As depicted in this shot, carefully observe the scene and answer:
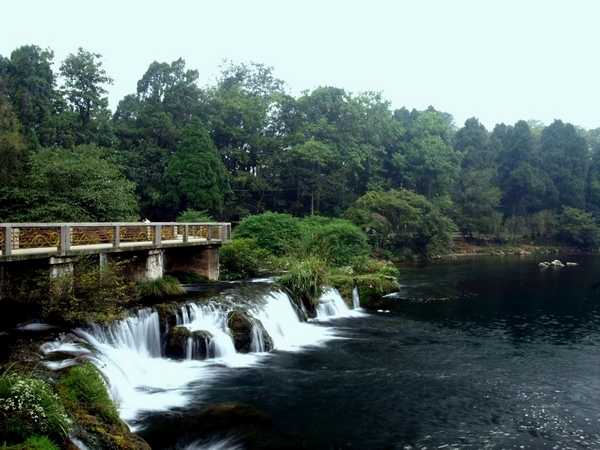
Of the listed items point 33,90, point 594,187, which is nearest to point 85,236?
point 33,90

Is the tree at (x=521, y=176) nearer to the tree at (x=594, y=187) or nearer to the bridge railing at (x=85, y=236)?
the tree at (x=594, y=187)

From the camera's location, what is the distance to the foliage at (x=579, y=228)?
71312mm

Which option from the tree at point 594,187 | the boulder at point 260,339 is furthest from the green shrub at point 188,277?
the tree at point 594,187

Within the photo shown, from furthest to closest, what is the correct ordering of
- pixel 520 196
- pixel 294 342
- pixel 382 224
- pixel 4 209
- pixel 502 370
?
1. pixel 520 196
2. pixel 382 224
3. pixel 4 209
4. pixel 294 342
5. pixel 502 370

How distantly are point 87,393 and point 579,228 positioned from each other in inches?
2879

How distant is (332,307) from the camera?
2558 centimetres

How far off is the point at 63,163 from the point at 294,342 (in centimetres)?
1468

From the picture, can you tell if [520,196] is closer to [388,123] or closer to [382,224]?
[388,123]

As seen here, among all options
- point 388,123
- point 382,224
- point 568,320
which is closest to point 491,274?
point 382,224

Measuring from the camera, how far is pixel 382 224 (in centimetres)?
4975

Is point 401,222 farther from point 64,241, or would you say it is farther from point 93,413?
point 93,413

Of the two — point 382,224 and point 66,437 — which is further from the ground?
point 382,224

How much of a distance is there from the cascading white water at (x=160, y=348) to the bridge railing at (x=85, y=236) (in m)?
2.92

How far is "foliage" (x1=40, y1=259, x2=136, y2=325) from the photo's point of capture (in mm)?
15234
